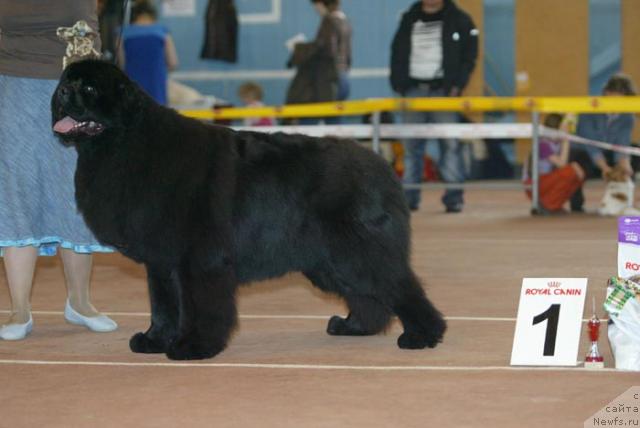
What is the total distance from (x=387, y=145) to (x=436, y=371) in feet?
31.7

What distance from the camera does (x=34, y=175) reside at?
5145 mm

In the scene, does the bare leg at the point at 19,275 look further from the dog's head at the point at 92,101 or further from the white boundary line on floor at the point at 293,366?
the dog's head at the point at 92,101

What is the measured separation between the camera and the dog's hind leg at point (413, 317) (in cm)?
465

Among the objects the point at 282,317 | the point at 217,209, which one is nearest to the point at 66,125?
the point at 217,209

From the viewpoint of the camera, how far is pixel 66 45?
509 cm

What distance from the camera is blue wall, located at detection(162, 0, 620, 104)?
15.4m

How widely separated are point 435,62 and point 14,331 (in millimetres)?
6613

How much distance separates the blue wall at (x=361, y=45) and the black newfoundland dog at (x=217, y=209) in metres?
11.0

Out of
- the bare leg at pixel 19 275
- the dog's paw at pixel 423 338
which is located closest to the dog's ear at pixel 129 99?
the bare leg at pixel 19 275

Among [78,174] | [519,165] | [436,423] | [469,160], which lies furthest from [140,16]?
[436,423]

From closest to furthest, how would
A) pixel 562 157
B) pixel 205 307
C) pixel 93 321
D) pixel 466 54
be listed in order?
pixel 205 307
pixel 93 321
pixel 466 54
pixel 562 157

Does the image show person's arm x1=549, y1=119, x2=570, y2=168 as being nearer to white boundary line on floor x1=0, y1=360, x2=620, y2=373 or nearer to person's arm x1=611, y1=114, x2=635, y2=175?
person's arm x1=611, y1=114, x2=635, y2=175

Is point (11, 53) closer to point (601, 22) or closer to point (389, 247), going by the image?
point (389, 247)

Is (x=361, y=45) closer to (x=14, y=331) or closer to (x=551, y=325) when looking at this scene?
(x=14, y=331)
